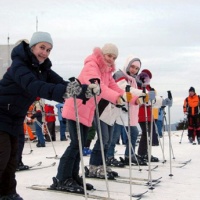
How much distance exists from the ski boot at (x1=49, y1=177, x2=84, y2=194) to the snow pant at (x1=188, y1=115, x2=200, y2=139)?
7.44 m

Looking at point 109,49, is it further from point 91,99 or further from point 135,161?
point 135,161

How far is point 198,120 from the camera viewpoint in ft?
36.2

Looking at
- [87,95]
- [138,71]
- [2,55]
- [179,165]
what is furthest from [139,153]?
[2,55]

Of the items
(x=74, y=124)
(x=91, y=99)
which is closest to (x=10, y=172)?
(x=74, y=124)

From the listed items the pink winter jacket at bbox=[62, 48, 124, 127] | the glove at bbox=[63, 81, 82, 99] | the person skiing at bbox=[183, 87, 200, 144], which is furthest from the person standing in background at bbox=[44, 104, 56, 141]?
the glove at bbox=[63, 81, 82, 99]

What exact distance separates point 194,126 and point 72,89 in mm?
8705

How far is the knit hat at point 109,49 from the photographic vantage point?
4.33 metres

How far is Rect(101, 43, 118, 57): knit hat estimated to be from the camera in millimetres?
4332

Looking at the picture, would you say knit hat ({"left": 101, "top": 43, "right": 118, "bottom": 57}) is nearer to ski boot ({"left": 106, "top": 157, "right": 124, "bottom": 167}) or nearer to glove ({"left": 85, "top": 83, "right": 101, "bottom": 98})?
glove ({"left": 85, "top": 83, "right": 101, "bottom": 98})

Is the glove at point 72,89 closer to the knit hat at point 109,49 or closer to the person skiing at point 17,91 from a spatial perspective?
the person skiing at point 17,91

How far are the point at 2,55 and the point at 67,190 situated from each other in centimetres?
1242

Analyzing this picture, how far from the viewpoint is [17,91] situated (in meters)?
3.13

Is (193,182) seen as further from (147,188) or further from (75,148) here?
(75,148)

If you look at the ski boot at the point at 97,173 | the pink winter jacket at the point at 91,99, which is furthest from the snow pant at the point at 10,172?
the ski boot at the point at 97,173
